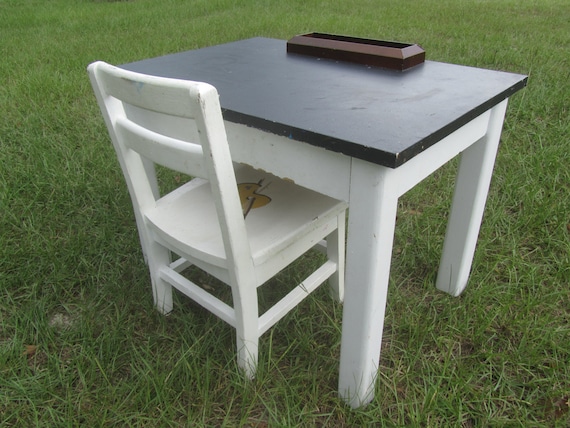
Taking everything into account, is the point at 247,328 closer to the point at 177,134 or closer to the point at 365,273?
the point at 365,273

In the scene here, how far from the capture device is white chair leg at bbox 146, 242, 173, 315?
172cm

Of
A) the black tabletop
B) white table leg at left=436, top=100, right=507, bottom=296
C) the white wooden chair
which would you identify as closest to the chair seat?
the white wooden chair

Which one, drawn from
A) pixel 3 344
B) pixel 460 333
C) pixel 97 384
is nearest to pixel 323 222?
pixel 460 333

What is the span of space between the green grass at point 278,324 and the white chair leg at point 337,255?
2.6 inches

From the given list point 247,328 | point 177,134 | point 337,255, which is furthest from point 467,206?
point 177,134

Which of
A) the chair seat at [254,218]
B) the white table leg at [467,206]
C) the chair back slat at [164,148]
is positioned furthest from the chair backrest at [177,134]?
the white table leg at [467,206]

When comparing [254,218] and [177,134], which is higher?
[177,134]

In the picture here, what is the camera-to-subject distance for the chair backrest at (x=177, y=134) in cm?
105

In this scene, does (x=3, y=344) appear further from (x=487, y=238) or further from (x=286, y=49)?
(x=487, y=238)

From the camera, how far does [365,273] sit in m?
1.23

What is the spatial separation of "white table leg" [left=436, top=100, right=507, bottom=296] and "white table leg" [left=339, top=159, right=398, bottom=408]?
2.03 feet

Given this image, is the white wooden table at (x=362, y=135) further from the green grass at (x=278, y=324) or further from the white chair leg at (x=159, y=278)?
the white chair leg at (x=159, y=278)

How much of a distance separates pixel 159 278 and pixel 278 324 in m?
0.49

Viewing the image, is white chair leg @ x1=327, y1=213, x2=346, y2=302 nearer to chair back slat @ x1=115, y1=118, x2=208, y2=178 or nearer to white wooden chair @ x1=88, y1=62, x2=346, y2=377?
white wooden chair @ x1=88, y1=62, x2=346, y2=377
